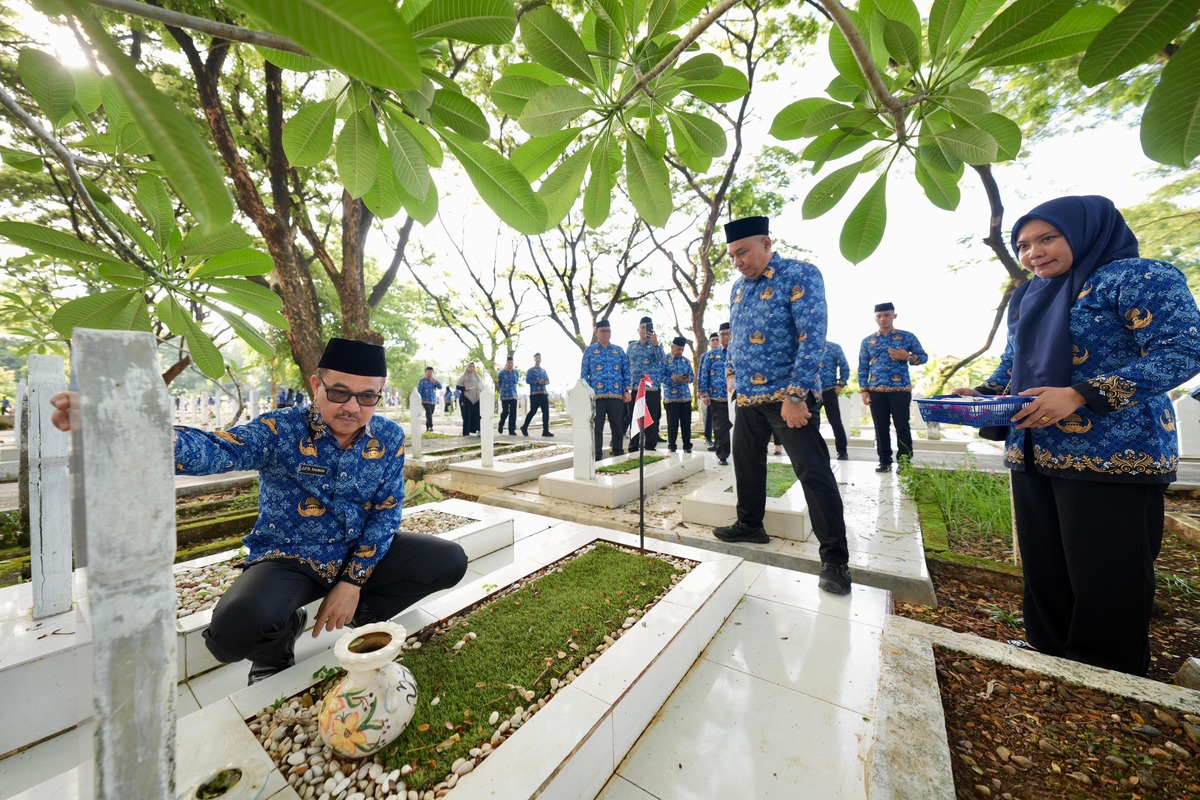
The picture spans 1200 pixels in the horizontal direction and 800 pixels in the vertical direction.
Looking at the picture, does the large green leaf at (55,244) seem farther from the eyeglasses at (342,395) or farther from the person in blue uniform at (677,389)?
the person in blue uniform at (677,389)

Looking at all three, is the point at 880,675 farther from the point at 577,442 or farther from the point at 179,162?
the point at 577,442

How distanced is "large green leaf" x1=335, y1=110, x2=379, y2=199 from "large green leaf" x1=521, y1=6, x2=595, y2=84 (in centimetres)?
49

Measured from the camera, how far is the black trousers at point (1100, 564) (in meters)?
1.64

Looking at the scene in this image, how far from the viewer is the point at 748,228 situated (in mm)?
2908

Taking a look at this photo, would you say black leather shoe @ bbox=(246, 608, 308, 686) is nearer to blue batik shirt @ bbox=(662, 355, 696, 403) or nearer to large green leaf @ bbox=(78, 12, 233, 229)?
large green leaf @ bbox=(78, 12, 233, 229)

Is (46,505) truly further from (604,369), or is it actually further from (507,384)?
(507,384)

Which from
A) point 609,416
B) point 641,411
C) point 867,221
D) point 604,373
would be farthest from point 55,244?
point 609,416

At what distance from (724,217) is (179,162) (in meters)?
13.4

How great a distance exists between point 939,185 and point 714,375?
224 inches

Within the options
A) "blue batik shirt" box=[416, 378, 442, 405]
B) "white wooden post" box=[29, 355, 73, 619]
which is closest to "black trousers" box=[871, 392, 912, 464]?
"white wooden post" box=[29, 355, 73, 619]

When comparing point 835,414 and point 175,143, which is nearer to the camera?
point 175,143

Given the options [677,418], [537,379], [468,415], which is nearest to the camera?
[677,418]

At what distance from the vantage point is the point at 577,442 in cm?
522

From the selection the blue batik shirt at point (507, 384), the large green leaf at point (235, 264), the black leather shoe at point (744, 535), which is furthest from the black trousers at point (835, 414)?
the blue batik shirt at point (507, 384)
